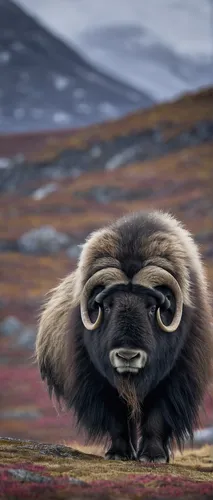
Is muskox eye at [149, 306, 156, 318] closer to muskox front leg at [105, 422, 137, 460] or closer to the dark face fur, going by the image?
the dark face fur

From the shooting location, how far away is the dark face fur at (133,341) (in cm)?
672

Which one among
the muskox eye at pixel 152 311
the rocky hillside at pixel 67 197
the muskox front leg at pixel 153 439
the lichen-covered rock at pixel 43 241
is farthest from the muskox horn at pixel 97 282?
the lichen-covered rock at pixel 43 241

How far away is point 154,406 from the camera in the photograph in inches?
298

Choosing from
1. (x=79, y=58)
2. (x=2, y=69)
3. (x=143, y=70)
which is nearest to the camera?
(x=2, y=69)

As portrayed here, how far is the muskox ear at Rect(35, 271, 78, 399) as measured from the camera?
881cm

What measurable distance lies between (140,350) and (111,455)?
4.27ft

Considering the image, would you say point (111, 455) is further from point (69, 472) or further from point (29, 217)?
point (29, 217)

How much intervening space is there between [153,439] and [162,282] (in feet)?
4.25

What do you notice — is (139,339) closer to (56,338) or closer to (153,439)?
(153,439)

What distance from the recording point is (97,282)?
737cm

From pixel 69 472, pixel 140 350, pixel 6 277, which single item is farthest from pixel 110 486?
pixel 6 277

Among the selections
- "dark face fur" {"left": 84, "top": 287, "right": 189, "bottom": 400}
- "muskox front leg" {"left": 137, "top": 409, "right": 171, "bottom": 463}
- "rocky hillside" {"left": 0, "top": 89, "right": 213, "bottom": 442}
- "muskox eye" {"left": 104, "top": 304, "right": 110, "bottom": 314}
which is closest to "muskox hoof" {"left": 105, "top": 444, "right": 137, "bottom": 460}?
"muskox front leg" {"left": 137, "top": 409, "right": 171, "bottom": 463}

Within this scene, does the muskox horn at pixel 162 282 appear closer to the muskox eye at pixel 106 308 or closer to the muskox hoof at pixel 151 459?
the muskox eye at pixel 106 308

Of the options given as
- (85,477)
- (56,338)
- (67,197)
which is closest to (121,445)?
(56,338)
